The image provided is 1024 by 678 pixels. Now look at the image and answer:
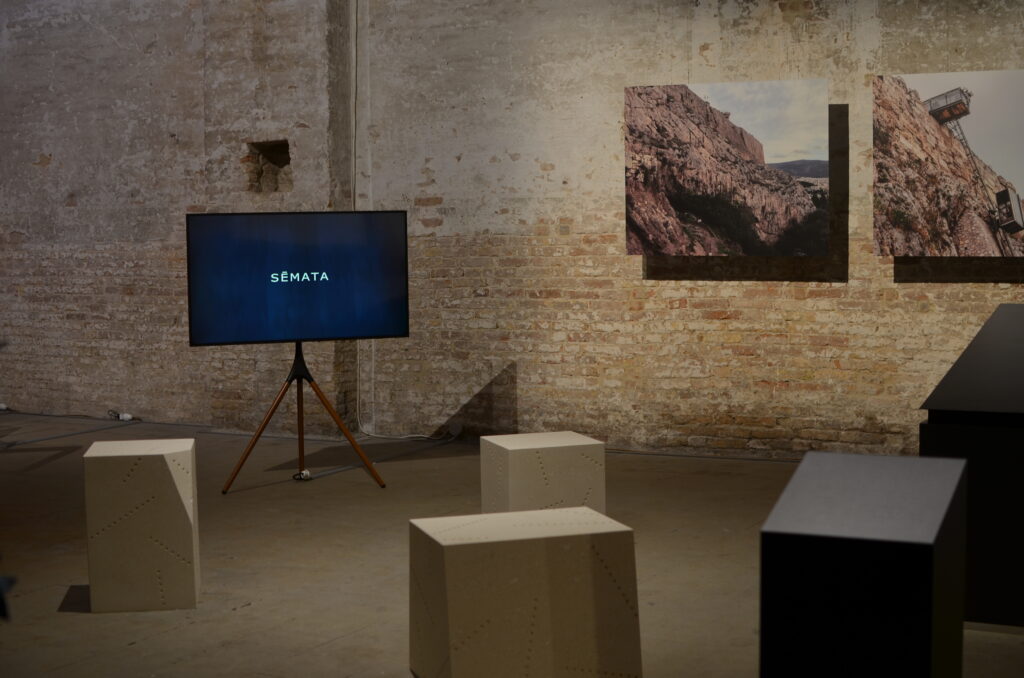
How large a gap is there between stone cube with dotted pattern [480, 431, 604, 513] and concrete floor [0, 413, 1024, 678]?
1.28ft

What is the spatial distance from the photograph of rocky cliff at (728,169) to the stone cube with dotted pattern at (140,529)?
369cm

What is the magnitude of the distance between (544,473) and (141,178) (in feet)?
17.0

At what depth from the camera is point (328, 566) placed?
16.1 ft

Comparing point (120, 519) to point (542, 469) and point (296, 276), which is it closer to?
point (542, 469)

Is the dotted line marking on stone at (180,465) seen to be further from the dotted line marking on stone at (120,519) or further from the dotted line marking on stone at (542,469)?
the dotted line marking on stone at (542,469)

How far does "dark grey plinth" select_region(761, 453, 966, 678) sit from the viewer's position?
6.64ft

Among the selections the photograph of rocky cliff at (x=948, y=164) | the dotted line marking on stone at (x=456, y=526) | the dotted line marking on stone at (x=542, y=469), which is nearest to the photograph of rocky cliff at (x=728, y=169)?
the photograph of rocky cliff at (x=948, y=164)

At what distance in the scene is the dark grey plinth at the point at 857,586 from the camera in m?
2.03

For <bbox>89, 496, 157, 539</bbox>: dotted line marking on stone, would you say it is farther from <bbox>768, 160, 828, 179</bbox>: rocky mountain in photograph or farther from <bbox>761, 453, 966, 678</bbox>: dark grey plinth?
<bbox>768, 160, 828, 179</bbox>: rocky mountain in photograph

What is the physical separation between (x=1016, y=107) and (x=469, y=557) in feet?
15.1


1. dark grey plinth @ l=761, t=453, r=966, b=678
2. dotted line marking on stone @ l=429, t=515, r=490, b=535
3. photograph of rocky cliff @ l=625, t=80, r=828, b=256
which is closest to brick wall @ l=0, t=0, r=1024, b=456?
photograph of rocky cliff @ l=625, t=80, r=828, b=256

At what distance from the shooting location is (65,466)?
23.8ft

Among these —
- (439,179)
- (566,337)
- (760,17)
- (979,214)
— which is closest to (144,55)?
(439,179)

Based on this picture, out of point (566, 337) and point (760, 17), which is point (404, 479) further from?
point (760, 17)
